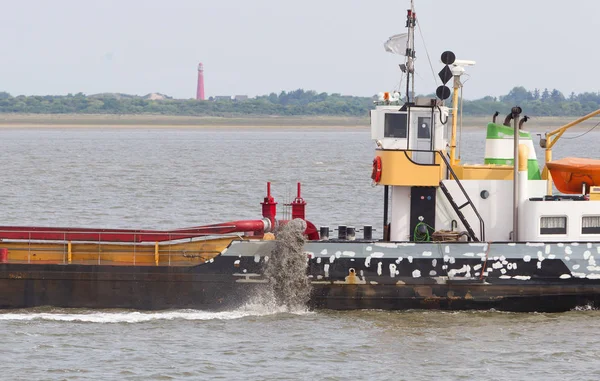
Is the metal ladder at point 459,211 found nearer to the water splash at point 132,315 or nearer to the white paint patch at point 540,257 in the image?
the white paint patch at point 540,257

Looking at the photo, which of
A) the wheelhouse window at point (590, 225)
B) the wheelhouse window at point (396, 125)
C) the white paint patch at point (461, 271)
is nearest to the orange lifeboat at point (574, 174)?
the wheelhouse window at point (590, 225)

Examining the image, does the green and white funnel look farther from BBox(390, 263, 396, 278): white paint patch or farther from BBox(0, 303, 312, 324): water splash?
BBox(0, 303, 312, 324): water splash

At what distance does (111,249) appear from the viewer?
68.8 feet

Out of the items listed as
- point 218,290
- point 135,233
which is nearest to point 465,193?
point 218,290

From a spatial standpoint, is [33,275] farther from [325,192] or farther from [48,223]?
[325,192]

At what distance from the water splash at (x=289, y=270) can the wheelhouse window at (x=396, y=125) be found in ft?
7.65

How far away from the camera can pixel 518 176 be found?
20.3 m

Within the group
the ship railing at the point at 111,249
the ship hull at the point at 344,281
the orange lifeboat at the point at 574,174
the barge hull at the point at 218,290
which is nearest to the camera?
the ship hull at the point at 344,281

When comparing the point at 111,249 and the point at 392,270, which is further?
the point at 111,249

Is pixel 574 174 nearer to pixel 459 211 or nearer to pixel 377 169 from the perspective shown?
pixel 459 211

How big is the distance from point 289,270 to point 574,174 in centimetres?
569

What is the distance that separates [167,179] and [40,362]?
3496 cm

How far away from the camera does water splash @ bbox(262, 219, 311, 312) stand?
784 inches

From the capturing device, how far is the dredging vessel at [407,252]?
65.8ft
